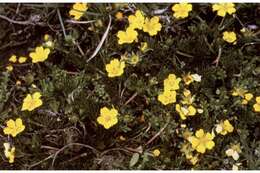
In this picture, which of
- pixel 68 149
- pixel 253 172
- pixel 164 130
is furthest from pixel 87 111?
pixel 253 172

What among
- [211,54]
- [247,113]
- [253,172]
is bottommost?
[253,172]

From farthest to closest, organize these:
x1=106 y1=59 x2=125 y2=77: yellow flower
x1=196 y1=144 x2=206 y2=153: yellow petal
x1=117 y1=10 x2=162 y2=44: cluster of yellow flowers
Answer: x1=117 y1=10 x2=162 y2=44: cluster of yellow flowers < x1=106 y1=59 x2=125 y2=77: yellow flower < x1=196 y1=144 x2=206 y2=153: yellow petal

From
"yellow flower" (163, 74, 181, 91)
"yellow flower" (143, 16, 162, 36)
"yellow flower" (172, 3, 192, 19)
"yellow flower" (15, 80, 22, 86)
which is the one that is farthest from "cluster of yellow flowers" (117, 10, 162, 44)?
"yellow flower" (15, 80, 22, 86)

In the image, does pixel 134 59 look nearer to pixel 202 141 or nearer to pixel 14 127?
pixel 202 141

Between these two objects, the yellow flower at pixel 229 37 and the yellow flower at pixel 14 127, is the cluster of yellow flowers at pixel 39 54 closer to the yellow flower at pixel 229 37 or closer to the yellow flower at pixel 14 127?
the yellow flower at pixel 14 127

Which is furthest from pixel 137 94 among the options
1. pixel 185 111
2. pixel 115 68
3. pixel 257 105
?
pixel 257 105

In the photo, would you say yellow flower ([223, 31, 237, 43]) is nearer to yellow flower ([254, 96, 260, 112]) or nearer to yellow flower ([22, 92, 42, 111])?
yellow flower ([254, 96, 260, 112])

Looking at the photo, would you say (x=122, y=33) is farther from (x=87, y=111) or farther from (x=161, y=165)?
(x=161, y=165)
